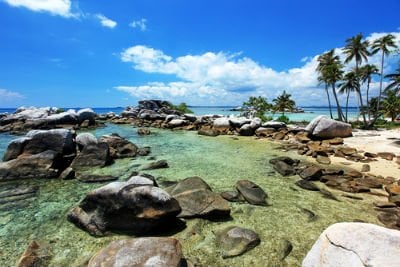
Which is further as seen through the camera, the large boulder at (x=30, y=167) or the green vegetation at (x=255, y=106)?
the green vegetation at (x=255, y=106)

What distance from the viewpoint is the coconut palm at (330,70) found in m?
34.9

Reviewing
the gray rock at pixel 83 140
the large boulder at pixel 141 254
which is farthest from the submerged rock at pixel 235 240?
the gray rock at pixel 83 140

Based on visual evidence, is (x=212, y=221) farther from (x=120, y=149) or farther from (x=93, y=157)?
(x=120, y=149)

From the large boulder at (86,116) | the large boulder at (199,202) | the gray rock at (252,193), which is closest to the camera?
the large boulder at (199,202)

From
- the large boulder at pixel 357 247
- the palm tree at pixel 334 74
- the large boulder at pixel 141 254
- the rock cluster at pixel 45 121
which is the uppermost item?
the palm tree at pixel 334 74

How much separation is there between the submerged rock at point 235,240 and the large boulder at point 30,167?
8026mm

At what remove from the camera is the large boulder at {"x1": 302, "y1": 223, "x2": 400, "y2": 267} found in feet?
9.73

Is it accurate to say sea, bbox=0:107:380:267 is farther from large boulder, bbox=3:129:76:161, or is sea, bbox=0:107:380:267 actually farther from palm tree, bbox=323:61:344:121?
palm tree, bbox=323:61:344:121

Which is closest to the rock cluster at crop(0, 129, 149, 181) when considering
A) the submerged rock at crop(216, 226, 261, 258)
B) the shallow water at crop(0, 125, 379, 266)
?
the shallow water at crop(0, 125, 379, 266)

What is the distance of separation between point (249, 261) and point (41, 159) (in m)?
9.97

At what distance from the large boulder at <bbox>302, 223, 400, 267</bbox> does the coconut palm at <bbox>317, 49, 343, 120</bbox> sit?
36483 millimetres

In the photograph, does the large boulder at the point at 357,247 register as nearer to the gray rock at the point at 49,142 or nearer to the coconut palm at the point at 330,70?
the gray rock at the point at 49,142

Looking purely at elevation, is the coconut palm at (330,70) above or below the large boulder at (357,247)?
above

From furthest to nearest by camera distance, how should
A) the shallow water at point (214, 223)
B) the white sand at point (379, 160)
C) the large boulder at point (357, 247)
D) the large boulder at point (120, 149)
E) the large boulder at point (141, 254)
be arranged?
the large boulder at point (120, 149)
the white sand at point (379, 160)
the shallow water at point (214, 223)
the large boulder at point (141, 254)
the large boulder at point (357, 247)
